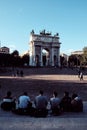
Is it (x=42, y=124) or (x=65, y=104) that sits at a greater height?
(x=65, y=104)

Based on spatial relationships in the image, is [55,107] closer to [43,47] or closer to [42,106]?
[42,106]

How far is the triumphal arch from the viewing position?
12075 centimetres

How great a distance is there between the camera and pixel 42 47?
12412 centimetres

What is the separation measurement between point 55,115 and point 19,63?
111 m

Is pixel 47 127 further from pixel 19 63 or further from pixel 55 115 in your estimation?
pixel 19 63

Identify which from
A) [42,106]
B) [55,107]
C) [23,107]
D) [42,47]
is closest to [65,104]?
[55,107]

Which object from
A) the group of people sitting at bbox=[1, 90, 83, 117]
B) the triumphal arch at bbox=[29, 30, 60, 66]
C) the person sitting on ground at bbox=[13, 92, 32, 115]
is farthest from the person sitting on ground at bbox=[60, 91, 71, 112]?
the triumphal arch at bbox=[29, 30, 60, 66]

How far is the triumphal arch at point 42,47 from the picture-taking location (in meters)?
121

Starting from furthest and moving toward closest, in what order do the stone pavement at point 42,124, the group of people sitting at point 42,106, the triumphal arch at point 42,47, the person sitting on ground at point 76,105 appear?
the triumphal arch at point 42,47
the person sitting on ground at point 76,105
the group of people sitting at point 42,106
the stone pavement at point 42,124

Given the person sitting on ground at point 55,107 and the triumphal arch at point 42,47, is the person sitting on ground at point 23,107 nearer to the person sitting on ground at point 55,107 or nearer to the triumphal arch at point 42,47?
the person sitting on ground at point 55,107

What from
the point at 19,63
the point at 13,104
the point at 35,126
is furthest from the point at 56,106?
the point at 19,63

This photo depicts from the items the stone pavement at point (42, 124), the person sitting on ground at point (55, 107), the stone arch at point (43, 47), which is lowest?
the stone pavement at point (42, 124)

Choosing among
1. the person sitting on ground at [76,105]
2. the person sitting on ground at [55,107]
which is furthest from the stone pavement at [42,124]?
the person sitting on ground at [76,105]

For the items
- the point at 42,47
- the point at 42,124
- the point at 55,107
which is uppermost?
the point at 42,47
